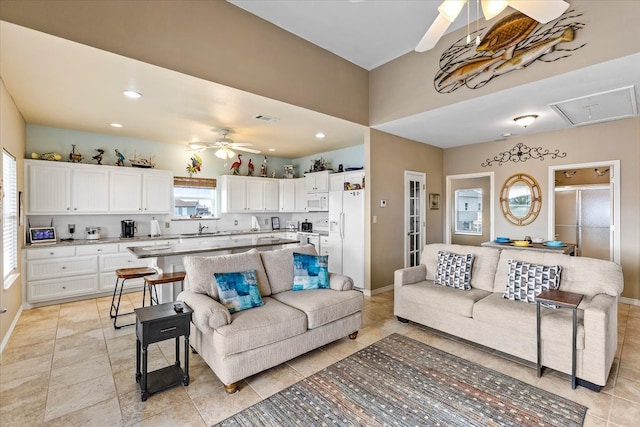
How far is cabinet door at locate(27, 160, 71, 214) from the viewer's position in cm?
453

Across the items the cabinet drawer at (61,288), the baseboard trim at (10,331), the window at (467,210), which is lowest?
the baseboard trim at (10,331)

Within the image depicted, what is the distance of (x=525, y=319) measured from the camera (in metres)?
2.64

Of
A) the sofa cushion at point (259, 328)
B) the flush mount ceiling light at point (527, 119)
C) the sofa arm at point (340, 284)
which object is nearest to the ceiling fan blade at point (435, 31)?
the sofa arm at point (340, 284)

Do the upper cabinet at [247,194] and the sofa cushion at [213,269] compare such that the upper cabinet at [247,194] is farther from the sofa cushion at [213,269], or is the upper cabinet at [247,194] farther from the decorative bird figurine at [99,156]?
the sofa cushion at [213,269]

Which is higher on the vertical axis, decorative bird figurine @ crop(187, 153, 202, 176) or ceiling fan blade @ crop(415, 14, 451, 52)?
ceiling fan blade @ crop(415, 14, 451, 52)

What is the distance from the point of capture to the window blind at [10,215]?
3412 mm

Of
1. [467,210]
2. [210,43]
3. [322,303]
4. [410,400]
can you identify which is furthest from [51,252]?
[467,210]

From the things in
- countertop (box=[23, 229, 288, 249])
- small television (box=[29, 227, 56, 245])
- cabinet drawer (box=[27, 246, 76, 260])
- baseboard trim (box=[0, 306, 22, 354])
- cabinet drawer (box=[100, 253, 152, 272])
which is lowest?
baseboard trim (box=[0, 306, 22, 354])

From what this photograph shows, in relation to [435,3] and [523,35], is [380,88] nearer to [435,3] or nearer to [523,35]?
[435,3]

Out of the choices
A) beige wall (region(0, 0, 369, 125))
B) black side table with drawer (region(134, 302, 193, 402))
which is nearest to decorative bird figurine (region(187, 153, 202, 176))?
beige wall (region(0, 0, 369, 125))

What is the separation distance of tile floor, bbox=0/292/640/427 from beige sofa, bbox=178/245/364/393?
15 cm

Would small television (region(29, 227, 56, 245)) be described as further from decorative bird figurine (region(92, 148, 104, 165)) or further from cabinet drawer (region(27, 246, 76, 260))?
decorative bird figurine (region(92, 148, 104, 165))

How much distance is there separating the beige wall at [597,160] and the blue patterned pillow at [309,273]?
4185 millimetres

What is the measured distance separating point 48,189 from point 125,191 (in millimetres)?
1011
